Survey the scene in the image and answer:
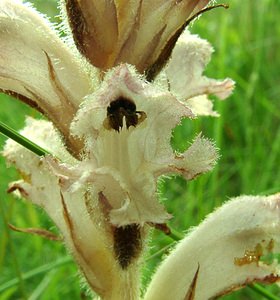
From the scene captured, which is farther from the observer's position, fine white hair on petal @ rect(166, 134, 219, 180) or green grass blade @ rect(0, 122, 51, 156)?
green grass blade @ rect(0, 122, 51, 156)

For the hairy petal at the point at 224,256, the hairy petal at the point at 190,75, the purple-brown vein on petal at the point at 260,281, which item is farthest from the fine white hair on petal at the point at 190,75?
the purple-brown vein on petal at the point at 260,281

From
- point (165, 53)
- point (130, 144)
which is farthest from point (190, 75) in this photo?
point (130, 144)

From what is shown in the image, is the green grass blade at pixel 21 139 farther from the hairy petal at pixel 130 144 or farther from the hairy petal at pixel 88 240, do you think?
the hairy petal at pixel 130 144

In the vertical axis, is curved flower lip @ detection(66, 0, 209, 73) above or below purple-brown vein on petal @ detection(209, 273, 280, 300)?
above

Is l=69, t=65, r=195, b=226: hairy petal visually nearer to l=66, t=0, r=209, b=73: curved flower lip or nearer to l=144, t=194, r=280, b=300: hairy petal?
l=66, t=0, r=209, b=73: curved flower lip

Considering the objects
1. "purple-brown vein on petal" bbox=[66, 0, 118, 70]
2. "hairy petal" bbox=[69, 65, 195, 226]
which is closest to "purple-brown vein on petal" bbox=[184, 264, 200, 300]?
"hairy petal" bbox=[69, 65, 195, 226]

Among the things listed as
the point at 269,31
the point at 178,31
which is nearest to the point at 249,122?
the point at 269,31

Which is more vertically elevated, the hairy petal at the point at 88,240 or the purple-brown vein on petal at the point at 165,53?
the purple-brown vein on petal at the point at 165,53

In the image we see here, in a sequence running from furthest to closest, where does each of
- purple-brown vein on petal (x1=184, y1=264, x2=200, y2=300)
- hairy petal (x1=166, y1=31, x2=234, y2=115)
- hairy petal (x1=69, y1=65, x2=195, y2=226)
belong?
hairy petal (x1=166, y1=31, x2=234, y2=115), purple-brown vein on petal (x1=184, y1=264, x2=200, y2=300), hairy petal (x1=69, y1=65, x2=195, y2=226)
